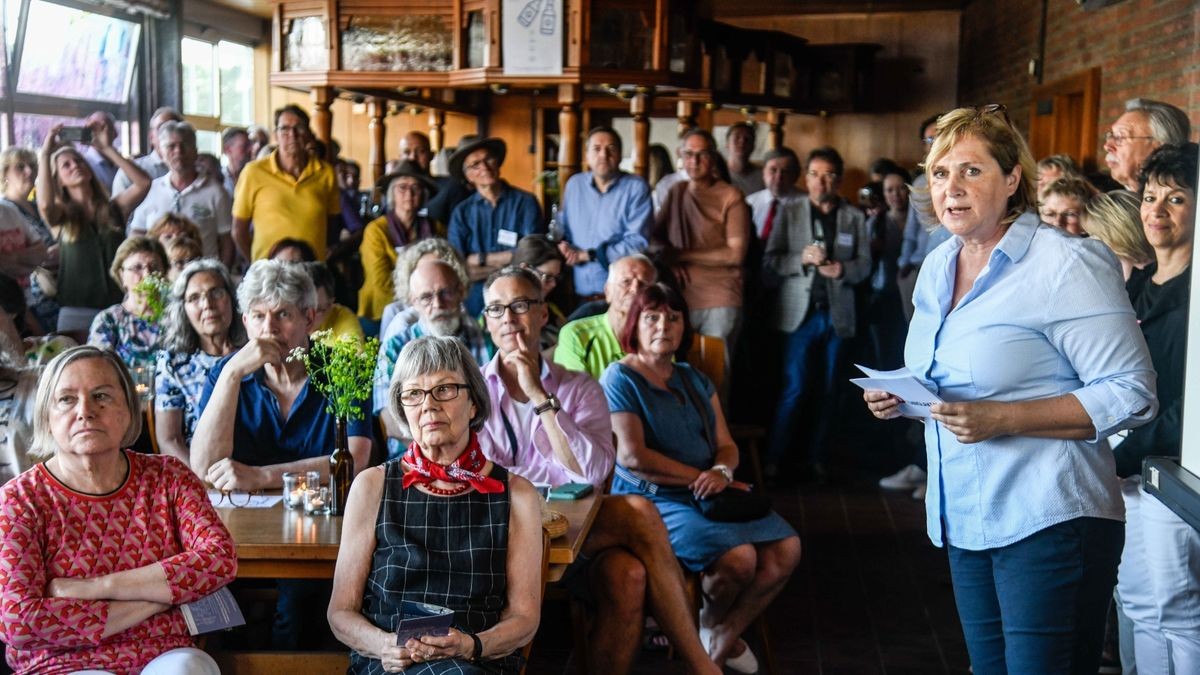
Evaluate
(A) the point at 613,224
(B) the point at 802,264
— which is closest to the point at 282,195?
(A) the point at 613,224

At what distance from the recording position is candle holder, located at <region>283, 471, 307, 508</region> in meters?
3.07

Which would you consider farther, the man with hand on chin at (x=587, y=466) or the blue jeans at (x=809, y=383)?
the blue jeans at (x=809, y=383)

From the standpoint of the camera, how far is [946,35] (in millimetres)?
11820

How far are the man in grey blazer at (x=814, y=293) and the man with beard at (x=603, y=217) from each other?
859 millimetres

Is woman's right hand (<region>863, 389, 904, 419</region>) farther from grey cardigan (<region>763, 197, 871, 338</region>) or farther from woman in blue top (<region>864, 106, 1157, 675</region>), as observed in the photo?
grey cardigan (<region>763, 197, 871, 338</region>)

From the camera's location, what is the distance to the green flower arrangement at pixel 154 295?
4.52 meters

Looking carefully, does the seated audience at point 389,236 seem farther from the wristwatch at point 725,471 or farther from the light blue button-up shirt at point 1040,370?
the light blue button-up shirt at point 1040,370

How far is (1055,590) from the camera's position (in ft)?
7.22

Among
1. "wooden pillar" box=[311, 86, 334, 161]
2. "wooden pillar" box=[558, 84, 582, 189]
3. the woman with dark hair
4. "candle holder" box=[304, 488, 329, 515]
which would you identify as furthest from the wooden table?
"wooden pillar" box=[311, 86, 334, 161]

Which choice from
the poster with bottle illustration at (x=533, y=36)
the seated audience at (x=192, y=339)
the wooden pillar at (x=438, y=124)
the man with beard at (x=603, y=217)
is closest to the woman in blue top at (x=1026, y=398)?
the seated audience at (x=192, y=339)

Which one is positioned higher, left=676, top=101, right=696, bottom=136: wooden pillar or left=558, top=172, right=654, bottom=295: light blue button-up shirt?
left=676, top=101, right=696, bottom=136: wooden pillar

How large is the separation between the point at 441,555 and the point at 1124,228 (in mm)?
2126

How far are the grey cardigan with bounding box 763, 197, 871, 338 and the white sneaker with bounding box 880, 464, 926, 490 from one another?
2.48ft

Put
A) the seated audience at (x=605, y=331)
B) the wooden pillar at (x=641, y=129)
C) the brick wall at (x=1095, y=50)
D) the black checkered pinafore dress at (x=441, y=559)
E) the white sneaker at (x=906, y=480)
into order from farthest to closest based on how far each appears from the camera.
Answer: the wooden pillar at (x=641, y=129), the white sneaker at (x=906, y=480), the brick wall at (x=1095, y=50), the seated audience at (x=605, y=331), the black checkered pinafore dress at (x=441, y=559)
